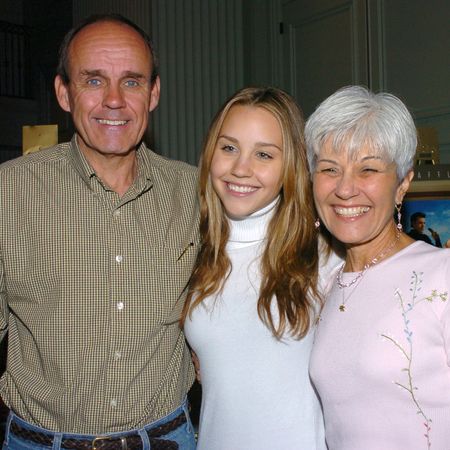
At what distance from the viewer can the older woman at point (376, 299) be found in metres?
1.50

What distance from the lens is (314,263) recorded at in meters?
2.03

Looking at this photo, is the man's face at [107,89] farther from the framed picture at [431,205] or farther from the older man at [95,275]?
the framed picture at [431,205]

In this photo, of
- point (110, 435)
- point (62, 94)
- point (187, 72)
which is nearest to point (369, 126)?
point (62, 94)

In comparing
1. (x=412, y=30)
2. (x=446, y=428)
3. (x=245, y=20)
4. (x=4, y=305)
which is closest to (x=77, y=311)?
(x=4, y=305)

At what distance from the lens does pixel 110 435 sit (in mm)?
1761

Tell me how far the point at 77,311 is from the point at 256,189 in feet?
2.07

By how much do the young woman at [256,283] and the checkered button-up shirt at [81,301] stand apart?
5.6 inches

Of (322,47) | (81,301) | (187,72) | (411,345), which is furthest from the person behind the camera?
(322,47)

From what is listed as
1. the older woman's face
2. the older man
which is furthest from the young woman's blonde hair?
the older woman's face

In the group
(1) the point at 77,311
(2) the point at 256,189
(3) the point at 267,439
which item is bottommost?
(3) the point at 267,439

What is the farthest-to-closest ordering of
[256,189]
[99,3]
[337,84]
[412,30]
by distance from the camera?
[99,3] → [337,84] → [412,30] → [256,189]

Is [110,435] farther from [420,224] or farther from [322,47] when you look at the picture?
[322,47]

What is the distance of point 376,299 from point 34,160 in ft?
3.30

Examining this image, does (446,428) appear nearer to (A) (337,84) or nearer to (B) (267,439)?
(B) (267,439)
